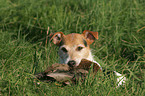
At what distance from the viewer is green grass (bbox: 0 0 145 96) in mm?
4464

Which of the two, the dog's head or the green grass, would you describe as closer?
the green grass

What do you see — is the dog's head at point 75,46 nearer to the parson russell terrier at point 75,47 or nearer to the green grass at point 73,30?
the parson russell terrier at point 75,47

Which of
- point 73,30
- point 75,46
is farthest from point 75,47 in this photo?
point 73,30

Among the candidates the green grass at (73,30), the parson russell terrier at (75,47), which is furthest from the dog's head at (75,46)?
the green grass at (73,30)

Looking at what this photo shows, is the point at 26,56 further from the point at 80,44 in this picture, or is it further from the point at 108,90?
the point at 108,90

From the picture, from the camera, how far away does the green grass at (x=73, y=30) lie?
176 inches

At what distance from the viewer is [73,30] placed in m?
6.31

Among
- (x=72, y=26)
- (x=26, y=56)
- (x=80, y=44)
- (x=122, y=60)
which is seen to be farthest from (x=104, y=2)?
(x=26, y=56)

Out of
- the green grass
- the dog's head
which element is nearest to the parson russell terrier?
the dog's head

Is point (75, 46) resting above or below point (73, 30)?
below

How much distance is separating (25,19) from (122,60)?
325 cm

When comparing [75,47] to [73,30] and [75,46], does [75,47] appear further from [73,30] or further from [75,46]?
[73,30]

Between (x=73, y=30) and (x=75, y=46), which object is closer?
(x=75, y=46)

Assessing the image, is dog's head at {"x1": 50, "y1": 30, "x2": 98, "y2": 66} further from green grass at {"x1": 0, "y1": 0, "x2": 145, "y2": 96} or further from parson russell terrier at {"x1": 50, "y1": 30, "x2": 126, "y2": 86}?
Result: green grass at {"x1": 0, "y1": 0, "x2": 145, "y2": 96}
